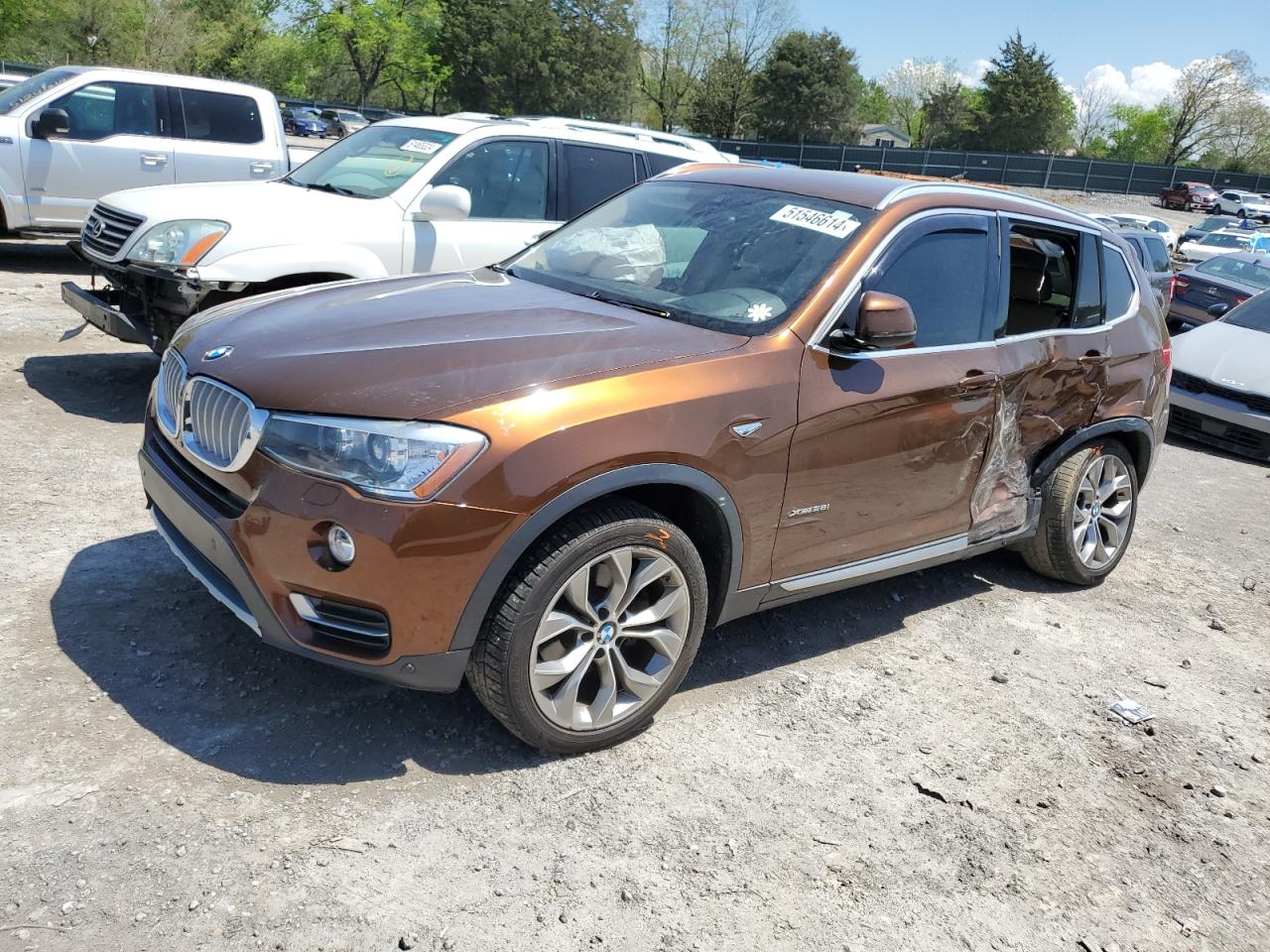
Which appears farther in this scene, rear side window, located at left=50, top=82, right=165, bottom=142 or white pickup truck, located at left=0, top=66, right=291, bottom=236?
rear side window, located at left=50, top=82, right=165, bottom=142

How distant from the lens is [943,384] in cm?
396

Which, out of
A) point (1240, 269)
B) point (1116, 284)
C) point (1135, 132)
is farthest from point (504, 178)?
point (1135, 132)

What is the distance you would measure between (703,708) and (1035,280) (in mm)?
2490

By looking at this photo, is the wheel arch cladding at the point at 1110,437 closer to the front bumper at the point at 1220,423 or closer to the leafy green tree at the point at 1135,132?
the front bumper at the point at 1220,423

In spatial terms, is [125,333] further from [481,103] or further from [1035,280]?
[481,103]

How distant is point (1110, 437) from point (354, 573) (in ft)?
12.9

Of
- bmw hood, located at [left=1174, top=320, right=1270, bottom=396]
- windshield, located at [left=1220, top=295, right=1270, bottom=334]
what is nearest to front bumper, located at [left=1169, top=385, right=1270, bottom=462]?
bmw hood, located at [left=1174, top=320, right=1270, bottom=396]

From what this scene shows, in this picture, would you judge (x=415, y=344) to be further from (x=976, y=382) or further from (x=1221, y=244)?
(x=1221, y=244)

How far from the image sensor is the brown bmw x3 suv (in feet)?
9.31

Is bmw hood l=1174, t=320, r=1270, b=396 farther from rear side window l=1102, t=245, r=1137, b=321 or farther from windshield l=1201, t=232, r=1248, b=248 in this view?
windshield l=1201, t=232, r=1248, b=248

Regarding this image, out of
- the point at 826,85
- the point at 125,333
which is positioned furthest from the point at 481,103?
the point at 125,333

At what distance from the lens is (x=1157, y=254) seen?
559 inches

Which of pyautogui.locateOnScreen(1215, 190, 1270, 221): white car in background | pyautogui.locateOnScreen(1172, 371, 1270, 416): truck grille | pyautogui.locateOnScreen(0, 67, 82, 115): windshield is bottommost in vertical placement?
pyautogui.locateOnScreen(1172, 371, 1270, 416): truck grille

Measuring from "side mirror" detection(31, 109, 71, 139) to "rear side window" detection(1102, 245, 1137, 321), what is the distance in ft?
30.1
